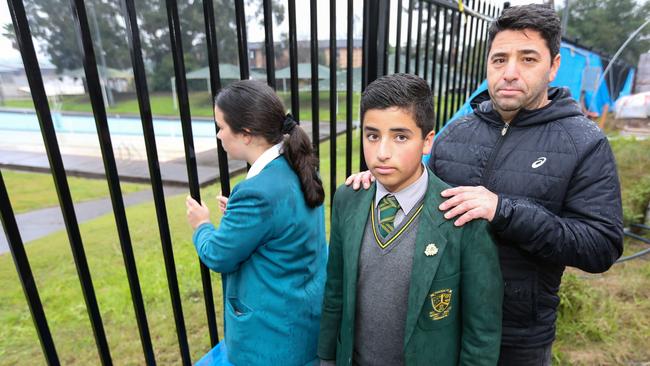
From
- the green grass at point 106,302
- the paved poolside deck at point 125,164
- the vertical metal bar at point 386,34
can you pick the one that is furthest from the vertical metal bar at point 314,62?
the paved poolside deck at point 125,164

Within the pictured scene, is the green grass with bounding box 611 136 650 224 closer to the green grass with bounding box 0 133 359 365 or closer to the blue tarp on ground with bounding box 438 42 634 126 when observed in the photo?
the blue tarp on ground with bounding box 438 42 634 126

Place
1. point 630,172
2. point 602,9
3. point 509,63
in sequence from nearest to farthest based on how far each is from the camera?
point 509,63
point 630,172
point 602,9

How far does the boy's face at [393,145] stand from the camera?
1224mm

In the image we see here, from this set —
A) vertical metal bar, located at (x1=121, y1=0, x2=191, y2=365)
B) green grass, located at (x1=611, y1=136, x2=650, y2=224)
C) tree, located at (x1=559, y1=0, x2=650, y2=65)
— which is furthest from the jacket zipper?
tree, located at (x1=559, y1=0, x2=650, y2=65)

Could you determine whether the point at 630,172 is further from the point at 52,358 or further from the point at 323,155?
the point at 52,358

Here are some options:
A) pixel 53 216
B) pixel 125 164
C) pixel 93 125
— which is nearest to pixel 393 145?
pixel 53 216

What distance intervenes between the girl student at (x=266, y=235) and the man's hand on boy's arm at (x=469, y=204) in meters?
0.55

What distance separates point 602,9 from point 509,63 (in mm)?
38494

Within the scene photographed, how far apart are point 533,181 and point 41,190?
37.9ft

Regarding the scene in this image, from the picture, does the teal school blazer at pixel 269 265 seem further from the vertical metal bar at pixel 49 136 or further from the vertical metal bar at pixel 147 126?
the vertical metal bar at pixel 49 136

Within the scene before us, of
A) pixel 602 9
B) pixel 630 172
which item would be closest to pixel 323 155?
pixel 630 172

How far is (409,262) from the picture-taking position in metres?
1.27

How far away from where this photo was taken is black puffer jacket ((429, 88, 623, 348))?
127cm

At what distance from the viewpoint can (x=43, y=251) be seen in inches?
210
